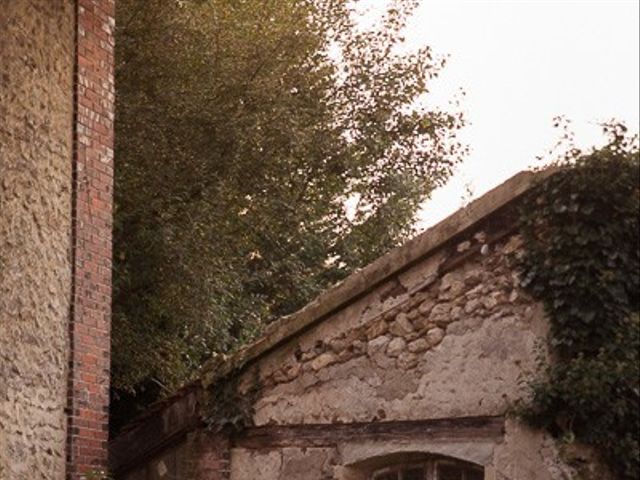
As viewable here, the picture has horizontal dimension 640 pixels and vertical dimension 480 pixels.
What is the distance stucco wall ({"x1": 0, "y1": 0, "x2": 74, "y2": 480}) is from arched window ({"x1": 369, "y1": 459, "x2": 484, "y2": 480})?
2.67 m

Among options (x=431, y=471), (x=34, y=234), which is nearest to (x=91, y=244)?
(x=34, y=234)

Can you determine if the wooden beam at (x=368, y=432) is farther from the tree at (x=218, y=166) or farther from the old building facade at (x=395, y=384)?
the tree at (x=218, y=166)

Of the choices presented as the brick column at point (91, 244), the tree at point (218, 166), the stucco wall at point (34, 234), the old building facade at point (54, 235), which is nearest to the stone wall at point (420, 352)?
the brick column at point (91, 244)

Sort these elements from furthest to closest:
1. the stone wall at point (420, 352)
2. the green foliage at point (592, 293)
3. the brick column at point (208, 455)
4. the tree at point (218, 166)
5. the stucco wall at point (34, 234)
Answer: the tree at point (218, 166), the brick column at point (208, 455), the stucco wall at point (34, 234), the stone wall at point (420, 352), the green foliage at point (592, 293)

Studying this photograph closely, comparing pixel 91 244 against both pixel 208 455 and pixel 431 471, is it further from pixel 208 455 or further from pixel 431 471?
pixel 431 471

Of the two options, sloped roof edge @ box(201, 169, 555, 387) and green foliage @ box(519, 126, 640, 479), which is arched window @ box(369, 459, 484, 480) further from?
sloped roof edge @ box(201, 169, 555, 387)

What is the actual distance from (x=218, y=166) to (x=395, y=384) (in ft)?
19.7

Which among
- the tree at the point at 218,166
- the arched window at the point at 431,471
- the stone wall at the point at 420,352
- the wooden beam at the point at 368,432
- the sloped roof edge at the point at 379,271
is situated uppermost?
the tree at the point at 218,166

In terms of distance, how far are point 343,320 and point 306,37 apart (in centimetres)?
727

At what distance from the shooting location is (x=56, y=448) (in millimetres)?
9422

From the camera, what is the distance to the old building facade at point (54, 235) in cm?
905

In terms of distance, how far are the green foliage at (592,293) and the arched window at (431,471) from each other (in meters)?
0.87

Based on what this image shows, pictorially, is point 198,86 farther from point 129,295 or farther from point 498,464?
point 498,464

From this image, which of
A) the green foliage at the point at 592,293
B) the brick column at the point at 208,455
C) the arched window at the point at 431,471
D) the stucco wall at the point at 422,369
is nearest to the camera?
the green foliage at the point at 592,293
